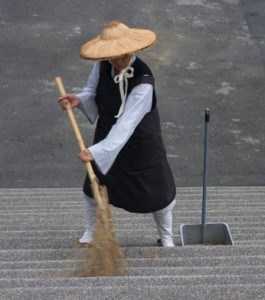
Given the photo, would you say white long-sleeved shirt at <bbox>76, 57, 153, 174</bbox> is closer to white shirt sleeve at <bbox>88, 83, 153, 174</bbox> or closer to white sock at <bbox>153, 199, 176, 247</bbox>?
white shirt sleeve at <bbox>88, 83, 153, 174</bbox>

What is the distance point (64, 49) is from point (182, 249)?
767 centimetres

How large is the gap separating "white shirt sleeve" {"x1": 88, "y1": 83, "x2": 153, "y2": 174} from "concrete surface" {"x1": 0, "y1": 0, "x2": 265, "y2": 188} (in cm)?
445

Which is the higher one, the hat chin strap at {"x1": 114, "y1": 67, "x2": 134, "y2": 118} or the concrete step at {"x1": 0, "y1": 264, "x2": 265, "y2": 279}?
the hat chin strap at {"x1": 114, "y1": 67, "x2": 134, "y2": 118}

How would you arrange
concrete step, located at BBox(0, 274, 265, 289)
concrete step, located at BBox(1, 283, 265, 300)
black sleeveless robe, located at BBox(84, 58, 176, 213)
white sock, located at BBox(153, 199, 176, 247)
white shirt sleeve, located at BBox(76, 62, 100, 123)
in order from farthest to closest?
white sock, located at BBox(153, 199, 176, 247)
white shirt sleeve, located at BBox(76, 62, 100, 123)
black sleeveless robe, located at BBox(84, 58, 176, 213)
concrete step, located at BBox(0, 274, 265, 289)
concrete step, located at BBox(1, 283, 265, 300)

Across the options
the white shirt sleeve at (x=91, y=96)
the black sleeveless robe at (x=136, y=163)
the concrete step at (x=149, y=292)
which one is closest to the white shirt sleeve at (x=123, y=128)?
the black sleeveless robe at (x=136, y=163)

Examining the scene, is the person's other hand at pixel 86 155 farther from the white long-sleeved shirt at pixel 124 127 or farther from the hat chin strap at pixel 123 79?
the hat chin strap at pixel 123 79

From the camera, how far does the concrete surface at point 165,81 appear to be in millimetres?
8789

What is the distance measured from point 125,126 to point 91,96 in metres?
0.48

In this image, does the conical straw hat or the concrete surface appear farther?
the concrete surface

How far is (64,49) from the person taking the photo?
11.5m

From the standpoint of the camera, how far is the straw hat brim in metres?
3.95

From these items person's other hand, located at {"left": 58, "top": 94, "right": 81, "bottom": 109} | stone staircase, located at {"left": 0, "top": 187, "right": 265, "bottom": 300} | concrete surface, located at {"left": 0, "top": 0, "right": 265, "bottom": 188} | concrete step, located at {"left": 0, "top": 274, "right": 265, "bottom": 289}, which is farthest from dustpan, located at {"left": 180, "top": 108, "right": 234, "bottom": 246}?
concrete surface, located at {"left": 0, "top": 0, "right": 265, "bottom": 188}

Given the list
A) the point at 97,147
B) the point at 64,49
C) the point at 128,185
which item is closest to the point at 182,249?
the point at 128,185

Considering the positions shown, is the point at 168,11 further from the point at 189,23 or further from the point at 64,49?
the point at 64,49
